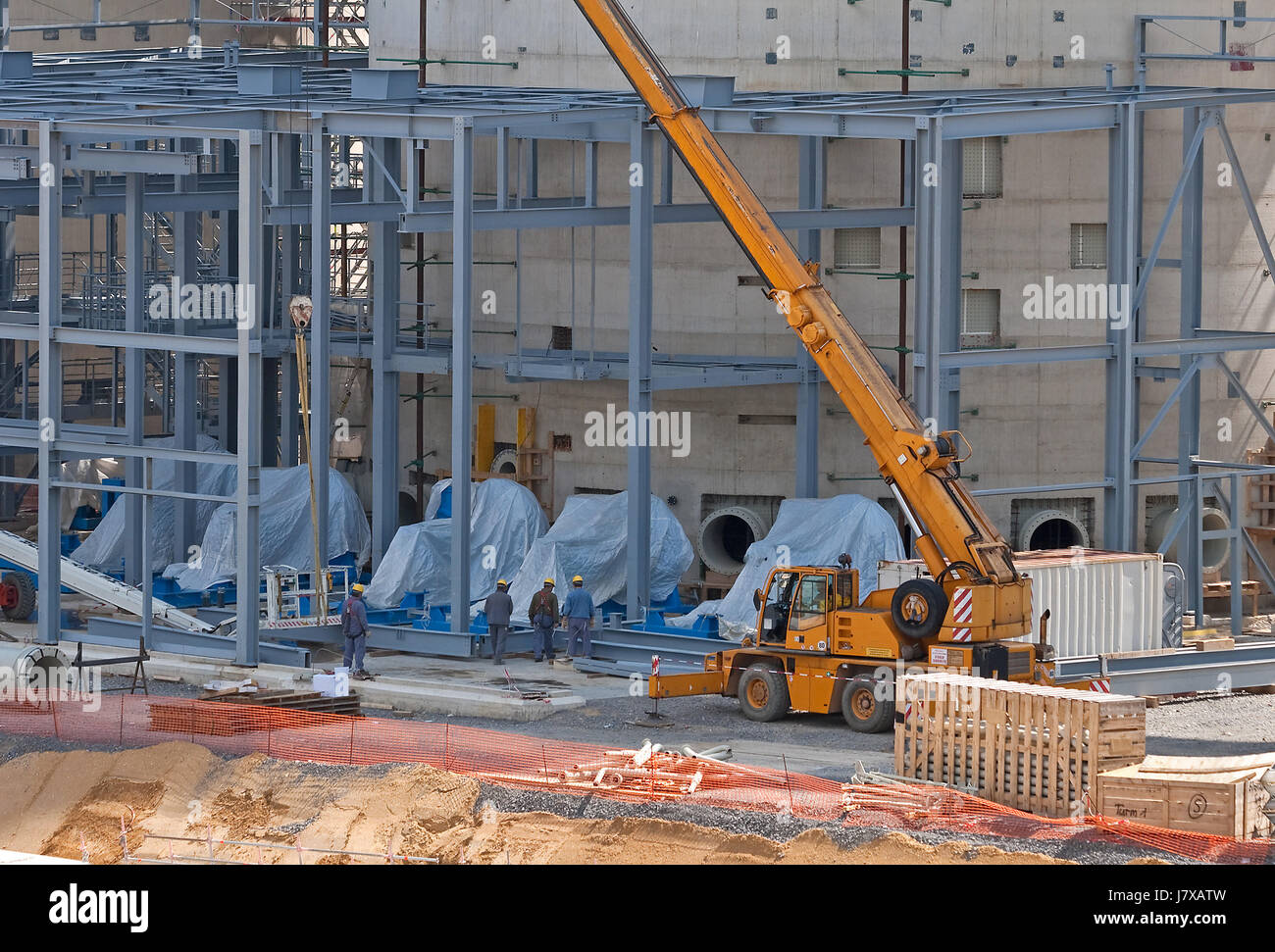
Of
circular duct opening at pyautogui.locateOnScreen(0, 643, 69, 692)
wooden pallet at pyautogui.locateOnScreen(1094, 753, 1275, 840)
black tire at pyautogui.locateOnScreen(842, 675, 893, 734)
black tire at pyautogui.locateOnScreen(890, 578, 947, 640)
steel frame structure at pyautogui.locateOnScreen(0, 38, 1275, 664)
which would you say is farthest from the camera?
steel frame structure at pyautogui.locateOnScreen(0, 38, 1275, 664)

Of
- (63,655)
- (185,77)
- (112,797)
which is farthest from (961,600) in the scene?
(185,77)

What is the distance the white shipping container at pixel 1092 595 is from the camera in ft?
77.4

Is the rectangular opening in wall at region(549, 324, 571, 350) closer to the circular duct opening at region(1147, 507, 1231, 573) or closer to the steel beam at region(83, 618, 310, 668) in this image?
the steel beam at region(83, 618, 310, 668)

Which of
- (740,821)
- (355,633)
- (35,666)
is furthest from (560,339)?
(740,821)

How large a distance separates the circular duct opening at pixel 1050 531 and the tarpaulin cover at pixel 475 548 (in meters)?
7.08

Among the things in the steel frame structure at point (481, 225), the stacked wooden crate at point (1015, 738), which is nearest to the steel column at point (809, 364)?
the steel frame structure at point (481, 225)

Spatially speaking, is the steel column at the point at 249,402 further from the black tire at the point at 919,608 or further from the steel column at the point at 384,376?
the black tire at the point at 919,608

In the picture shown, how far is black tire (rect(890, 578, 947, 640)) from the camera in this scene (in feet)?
69.7

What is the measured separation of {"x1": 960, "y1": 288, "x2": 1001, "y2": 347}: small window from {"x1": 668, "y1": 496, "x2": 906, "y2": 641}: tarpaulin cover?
3461 millimetres

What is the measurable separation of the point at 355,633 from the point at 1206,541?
13.9 m

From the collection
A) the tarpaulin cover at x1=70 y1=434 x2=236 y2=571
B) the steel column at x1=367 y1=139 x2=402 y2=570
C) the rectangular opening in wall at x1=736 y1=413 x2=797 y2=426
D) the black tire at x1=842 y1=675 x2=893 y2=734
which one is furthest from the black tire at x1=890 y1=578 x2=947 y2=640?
the tarpaulin cover at x1=70 y1=434 x2=236 y2=571

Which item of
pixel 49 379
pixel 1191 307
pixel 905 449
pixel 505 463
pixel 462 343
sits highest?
pixel 1191 307

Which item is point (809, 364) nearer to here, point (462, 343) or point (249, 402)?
point (462, 343)

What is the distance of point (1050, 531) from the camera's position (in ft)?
104
